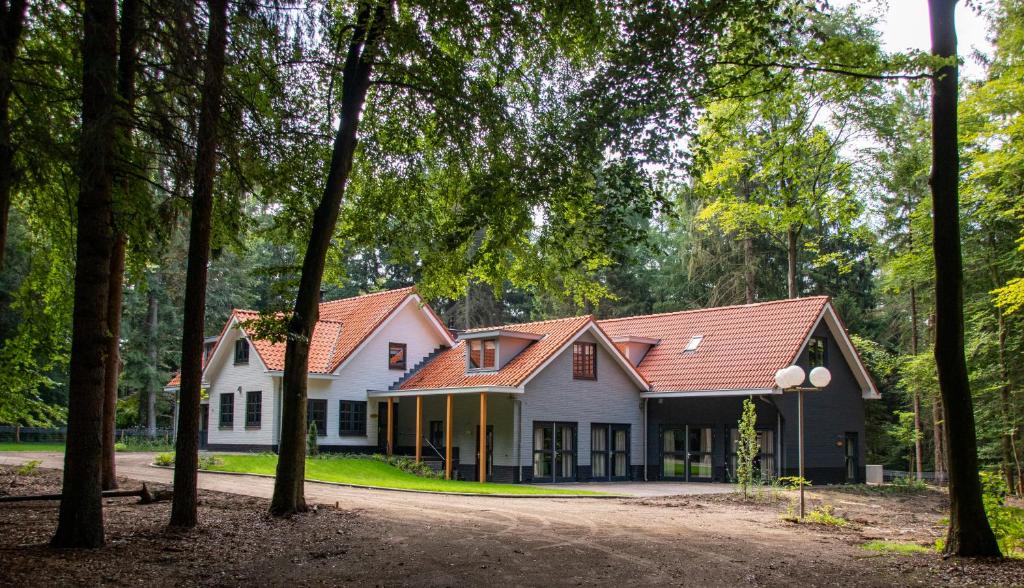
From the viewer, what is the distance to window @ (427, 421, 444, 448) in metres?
29.3

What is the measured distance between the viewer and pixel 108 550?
9.22m

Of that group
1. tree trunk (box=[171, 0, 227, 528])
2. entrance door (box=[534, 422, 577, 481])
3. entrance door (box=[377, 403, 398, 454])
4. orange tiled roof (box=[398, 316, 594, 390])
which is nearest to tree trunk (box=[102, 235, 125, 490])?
tree trunk (box=[171, 0, 227, 528])

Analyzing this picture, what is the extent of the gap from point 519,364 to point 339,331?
31.4 ft

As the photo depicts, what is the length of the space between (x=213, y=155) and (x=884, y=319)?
37.7 meters

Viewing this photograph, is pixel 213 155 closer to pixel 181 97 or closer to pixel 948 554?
pixel 181 97

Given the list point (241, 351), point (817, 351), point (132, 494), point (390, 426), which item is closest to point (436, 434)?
point (390, 426)

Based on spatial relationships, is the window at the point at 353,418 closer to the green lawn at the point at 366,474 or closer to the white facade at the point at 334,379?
the white facade at the point at 334,379

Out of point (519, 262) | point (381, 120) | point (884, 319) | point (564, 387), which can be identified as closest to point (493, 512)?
point (519, 262)

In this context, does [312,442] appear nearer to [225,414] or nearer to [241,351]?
[241,351]

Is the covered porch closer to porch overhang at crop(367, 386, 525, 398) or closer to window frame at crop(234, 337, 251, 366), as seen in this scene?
porch overhang at crop(367, 386, 525, 398)

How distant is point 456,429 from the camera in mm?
28172

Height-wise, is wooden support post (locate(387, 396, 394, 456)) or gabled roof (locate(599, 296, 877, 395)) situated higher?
gabled roof (locate(599, 296, 877, 395))

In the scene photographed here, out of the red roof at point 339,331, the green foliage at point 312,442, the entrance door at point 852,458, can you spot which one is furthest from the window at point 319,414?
the entrance door at point 852,458

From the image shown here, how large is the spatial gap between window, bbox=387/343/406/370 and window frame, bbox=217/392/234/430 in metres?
6.14
